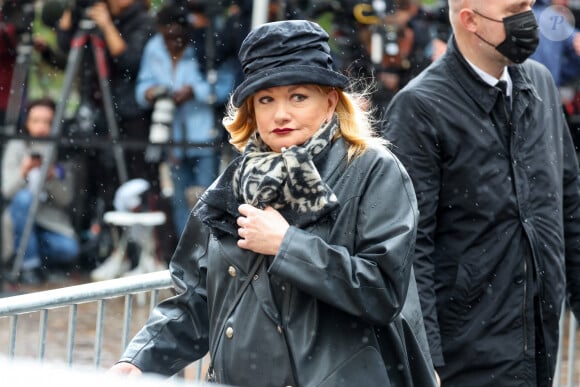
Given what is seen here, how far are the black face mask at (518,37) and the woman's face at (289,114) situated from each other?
124 cm

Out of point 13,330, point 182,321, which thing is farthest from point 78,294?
point 182,321

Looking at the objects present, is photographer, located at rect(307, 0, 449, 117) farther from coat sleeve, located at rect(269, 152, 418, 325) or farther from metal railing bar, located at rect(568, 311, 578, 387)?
coat sleeve, located at rect(269, 152, 418, 325)

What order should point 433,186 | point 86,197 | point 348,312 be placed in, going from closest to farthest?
point 348,312
point 433,186
point 86,197

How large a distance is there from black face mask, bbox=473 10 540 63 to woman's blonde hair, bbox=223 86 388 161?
1.01 m

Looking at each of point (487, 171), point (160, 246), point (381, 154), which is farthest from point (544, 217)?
point (160, 246)

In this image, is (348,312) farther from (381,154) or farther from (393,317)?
(381,154)

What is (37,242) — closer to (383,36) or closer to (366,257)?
(383,36)

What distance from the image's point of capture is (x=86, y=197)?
11641 millimetres

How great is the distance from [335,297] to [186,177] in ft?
24.0

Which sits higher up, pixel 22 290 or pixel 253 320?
pixel 253 320

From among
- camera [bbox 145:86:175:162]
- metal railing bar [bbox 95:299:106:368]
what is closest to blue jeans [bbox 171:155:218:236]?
camera [bbox 145:86:175:162]

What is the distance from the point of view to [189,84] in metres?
10.4

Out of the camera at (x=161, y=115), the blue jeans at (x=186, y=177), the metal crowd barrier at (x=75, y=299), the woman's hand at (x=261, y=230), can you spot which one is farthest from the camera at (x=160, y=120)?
the woman's hand at (x=261, y=230)

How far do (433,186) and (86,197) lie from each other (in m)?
7.58
